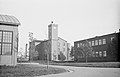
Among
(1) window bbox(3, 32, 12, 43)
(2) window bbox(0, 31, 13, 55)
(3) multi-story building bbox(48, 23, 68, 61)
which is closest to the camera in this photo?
(2) window bbox(0, 31, 13, 55)

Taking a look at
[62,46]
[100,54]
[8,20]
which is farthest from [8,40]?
[62,46]

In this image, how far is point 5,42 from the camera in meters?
18.0

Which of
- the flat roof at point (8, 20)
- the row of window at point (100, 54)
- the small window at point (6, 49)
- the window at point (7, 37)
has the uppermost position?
the flat roof at point (8, 20)

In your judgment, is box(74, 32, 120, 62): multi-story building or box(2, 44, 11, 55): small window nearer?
box(2, 44, 11, 55): small window

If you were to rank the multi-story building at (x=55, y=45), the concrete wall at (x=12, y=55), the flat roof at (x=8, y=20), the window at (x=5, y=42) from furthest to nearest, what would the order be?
1. the multi-story building at (x=55, y=45)
2. the flat roof at (x=8, y=20)
3. the concrete wall at (x=12, y=55)
4. the window at (x=5, y=42)

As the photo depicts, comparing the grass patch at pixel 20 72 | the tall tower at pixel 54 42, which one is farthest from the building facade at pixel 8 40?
the tall tower at pixel 54 42

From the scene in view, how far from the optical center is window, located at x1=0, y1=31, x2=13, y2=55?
58.6 feet

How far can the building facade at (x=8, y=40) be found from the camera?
17922 millimetres

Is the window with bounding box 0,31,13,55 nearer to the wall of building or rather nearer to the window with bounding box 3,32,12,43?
the window with bounding box 3,32,12,43

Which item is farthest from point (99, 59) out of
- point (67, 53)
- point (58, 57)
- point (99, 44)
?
point (67, 53)

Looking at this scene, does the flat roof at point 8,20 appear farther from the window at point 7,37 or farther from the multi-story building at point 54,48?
the multi-story building at point 54,48

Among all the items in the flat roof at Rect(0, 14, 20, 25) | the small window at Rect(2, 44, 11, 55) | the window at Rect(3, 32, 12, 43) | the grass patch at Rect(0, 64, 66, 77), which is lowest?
the grass patch at Rect(0, 64, 66, 77)

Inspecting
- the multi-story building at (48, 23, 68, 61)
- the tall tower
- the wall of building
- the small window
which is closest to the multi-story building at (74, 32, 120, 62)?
the multi-story building at (48, 23, 68, 61)

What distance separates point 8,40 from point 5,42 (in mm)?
374
